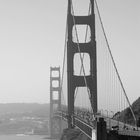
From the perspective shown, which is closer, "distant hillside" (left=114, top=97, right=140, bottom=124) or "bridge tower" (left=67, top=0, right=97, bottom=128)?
"distant hillside" (left=114, top=97, right=140, bottom=124)

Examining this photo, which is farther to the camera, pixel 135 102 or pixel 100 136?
pixel 135 102

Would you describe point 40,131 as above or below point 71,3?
below

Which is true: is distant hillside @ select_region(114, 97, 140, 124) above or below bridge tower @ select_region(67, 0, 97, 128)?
below

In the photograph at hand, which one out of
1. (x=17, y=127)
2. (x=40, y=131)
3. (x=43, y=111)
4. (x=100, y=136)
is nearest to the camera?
(x=100, y=136)

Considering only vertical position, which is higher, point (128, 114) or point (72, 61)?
point (72, 61)

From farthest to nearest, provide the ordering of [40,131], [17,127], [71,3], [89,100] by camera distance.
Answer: [17,127]
[40,131]
[71,3]
[89,100]

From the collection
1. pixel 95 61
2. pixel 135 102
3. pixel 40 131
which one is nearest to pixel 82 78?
pixel 95 61

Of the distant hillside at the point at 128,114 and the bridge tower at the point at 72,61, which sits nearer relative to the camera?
the distant hillside at the point at 128,114

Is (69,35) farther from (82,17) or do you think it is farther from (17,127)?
(17,127)

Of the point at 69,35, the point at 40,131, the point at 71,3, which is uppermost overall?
the point at 71,3

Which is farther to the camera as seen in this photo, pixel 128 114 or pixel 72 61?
pixel 72 61

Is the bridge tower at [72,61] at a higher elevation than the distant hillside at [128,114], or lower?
higher
